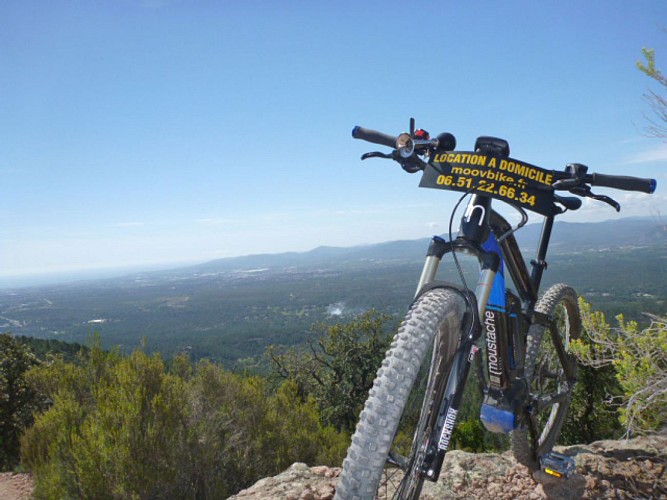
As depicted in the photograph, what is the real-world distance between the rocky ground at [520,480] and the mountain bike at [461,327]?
36cm

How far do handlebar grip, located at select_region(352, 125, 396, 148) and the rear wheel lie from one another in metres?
2.26

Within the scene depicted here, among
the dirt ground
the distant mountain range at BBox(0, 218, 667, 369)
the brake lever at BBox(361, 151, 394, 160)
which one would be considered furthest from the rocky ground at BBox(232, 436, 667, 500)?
the distant mountain range at BBox(0, 218, 667, 369)

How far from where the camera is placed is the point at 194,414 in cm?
749

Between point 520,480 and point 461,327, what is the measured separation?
100 inches

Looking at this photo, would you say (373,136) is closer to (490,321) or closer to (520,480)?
(490,321)

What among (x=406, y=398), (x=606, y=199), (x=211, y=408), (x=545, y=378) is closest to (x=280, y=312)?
(x=211, y=408)

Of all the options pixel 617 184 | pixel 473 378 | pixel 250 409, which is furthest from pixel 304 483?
pixel 250 409

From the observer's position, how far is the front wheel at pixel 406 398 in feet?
5.44

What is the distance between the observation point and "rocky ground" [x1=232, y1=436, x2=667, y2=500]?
3.52 metres

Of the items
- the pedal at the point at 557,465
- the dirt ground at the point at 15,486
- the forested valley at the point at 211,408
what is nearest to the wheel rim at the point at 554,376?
the pedal at the point at 557,465

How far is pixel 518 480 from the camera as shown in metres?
3.75

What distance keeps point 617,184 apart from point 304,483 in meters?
3.53

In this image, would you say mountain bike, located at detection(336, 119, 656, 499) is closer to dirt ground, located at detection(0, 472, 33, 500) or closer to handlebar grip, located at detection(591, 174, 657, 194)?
handlebar grip, located at detection(591, 174, 657, 194)

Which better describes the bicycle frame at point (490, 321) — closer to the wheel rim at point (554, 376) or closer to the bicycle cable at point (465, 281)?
the bicycle cable at point (465, 281)
